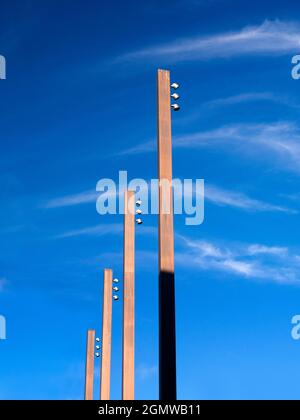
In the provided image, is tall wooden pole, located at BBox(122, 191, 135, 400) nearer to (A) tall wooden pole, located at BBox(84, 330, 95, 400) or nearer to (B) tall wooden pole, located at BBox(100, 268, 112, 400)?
(B) tall wooden pole, located at BBox(100, 268, 112, 400)

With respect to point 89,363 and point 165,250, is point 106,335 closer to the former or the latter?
point 89,363

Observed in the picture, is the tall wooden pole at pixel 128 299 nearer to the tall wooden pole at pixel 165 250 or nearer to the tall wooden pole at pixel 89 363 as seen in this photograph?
the tall wooden pole at pixel 165 250

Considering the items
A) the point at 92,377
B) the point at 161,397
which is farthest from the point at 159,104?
the point at 92,377

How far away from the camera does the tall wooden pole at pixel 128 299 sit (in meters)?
19.1

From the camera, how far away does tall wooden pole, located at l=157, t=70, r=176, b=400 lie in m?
11.7

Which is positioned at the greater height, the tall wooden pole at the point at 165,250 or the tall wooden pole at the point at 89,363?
the tall wooden pole at the point at 89,363

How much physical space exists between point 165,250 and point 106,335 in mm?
15193

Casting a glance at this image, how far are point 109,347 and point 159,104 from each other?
15260 millimetres

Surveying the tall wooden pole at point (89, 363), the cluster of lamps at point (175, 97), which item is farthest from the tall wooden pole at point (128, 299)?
the tall wooden pole at point (89, 363)

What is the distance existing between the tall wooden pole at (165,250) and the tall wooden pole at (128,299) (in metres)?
5.89

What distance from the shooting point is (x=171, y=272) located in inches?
480

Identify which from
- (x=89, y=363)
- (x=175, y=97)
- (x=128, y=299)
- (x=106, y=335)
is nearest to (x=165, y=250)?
(x=175, y=97)

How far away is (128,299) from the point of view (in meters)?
19.8

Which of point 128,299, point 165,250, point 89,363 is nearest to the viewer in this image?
point 165,250
